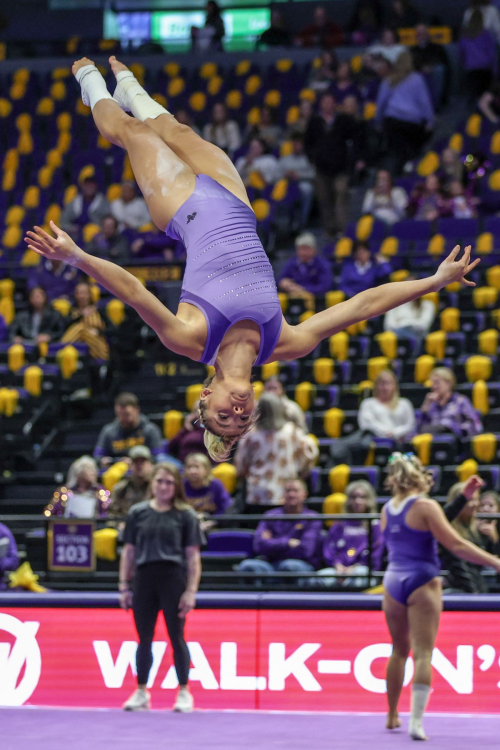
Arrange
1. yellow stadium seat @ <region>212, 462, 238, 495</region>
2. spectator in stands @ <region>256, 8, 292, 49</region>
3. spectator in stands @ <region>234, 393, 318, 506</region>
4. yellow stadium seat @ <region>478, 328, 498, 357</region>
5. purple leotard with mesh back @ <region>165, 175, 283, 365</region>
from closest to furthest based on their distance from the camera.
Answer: purple leotard with mesh back @ <region>165, 175, 283, 365</region> < spectator in stands @ <region>234, 393, 318, 506</region> < yellow stadium seat @ <region>212, 462, 238, 495</region> < yellow stadium seat @ <region>478, 328, 498, 357</region> < spectator in stands @ <region>256, 8, 292, 49</region>

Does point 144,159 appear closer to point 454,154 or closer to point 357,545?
point 357,545

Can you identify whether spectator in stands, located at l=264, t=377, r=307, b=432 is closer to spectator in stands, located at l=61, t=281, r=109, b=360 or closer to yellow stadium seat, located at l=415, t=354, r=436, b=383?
yellow stadium seat, located at l=415, t=354, r=436, b=383

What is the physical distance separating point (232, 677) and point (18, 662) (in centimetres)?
142

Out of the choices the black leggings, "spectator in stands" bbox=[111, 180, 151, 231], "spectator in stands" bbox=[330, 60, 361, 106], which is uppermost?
"spectator in stands" bbox=[330, 60, 361, 106]

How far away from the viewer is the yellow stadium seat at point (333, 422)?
9766 mm

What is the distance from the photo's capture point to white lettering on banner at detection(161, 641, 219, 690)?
24.4 ft

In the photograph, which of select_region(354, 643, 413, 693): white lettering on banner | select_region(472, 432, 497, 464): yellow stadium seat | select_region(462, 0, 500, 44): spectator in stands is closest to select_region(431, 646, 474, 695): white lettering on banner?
select_region(354, 643, 413, 693): white lettering on banner

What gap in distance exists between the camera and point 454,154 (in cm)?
1206

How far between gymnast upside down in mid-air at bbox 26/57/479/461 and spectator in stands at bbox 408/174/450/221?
6660 millimetres

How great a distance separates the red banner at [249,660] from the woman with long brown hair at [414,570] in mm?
886

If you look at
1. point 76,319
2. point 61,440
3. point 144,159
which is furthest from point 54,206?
point 144,159

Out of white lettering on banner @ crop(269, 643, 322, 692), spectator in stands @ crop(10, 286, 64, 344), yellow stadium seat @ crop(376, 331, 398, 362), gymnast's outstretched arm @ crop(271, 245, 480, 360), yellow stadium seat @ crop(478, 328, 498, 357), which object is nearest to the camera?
gymnast's outstretched arm @ crop(271, 245, 480, 360)

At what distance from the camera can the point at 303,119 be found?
533 inches

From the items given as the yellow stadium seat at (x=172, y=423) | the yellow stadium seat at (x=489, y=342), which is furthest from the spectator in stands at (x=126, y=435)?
the yellow stadium seat at (x=489, y=342)
